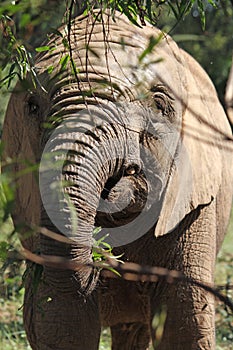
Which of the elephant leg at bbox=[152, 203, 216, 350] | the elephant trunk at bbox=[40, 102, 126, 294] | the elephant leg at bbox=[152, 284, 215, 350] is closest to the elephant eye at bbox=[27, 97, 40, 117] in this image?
the elephant trunk at bbox=[40, 102, 126, 294]

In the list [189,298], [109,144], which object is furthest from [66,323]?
[109,144]

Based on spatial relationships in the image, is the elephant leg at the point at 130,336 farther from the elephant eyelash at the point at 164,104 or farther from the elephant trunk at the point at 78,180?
the elephant trunk at the point at 78,180

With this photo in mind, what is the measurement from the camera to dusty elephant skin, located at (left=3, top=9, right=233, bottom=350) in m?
3.31

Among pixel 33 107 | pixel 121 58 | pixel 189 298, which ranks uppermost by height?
pixel 121 58

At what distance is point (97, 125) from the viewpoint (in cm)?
354

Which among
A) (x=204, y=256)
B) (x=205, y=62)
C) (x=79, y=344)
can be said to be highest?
(x=205, y=62)

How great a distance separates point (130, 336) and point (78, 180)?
2.22 m

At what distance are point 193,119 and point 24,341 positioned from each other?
8.62 ft

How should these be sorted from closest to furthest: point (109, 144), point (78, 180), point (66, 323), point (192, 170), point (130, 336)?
1. point (78, 180)
2. point (109, 144)
3. point (66, 323)
4. point (192, 170)
5. point (130, 336)

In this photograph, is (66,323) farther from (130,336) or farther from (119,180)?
(130,336)

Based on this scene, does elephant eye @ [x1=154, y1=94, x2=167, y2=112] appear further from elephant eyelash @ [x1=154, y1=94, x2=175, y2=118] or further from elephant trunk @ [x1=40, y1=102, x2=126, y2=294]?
elephant trunk @ [x1=40, y1=102, x2=126, y2=294]

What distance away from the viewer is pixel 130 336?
532cm

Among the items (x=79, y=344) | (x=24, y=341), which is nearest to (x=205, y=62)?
(x=24, y=341)

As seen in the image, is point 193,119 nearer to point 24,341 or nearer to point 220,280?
point 24,341
